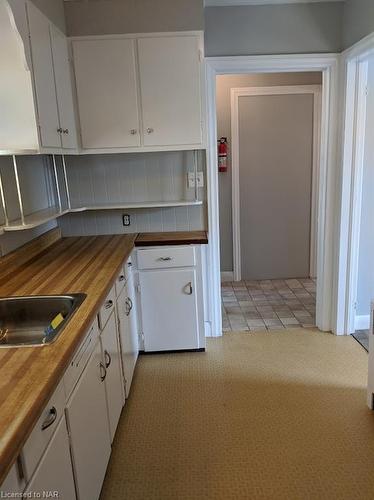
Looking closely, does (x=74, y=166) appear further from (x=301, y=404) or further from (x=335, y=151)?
(x=301, y=404)

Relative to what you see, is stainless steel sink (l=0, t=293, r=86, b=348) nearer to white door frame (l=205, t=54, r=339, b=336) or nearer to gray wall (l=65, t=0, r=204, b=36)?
white door frame (l=205, t=54, r=339, b=336)

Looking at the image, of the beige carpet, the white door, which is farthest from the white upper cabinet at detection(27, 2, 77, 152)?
the beige carpet

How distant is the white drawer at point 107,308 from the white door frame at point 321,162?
4.00 feet

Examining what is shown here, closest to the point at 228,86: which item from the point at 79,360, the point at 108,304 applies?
the point at 108,304

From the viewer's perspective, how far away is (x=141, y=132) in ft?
9.09

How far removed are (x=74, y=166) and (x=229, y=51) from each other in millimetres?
1439

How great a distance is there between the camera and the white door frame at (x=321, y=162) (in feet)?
9.59

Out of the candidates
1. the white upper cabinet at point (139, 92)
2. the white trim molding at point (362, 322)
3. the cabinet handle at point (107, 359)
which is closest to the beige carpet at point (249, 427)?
the white trim molding at point (362, 322)

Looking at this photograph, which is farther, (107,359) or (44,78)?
(44,78)

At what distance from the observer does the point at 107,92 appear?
2711mm

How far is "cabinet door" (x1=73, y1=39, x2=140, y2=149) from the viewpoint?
2.66m

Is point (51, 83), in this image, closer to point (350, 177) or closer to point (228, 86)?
point (350, 177)

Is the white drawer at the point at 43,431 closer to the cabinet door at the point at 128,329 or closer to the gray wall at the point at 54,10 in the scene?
the cabinet door at the point at 128,329

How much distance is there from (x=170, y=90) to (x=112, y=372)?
6.08ft
